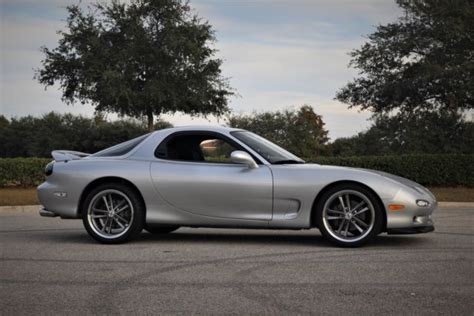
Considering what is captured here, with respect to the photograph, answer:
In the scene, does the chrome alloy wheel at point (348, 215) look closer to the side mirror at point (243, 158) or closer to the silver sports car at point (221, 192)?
the silver sports car at point (221, 192)


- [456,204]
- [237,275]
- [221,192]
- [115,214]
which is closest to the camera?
[237,275]

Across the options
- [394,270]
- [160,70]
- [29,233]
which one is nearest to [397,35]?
[160,70]

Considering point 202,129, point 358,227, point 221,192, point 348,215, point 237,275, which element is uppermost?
point 202,129

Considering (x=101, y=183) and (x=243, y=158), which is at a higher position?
(x=243, y=158)

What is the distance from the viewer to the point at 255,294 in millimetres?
5145

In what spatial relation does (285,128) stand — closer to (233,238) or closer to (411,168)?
(411,168)

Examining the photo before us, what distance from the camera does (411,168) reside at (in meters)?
23.1

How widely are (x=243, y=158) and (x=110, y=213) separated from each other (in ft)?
5.88

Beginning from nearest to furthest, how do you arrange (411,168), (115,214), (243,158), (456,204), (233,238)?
(243,158)
(115,214)
(233,238)
(456,204)
(411,168)

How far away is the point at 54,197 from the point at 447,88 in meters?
22.1

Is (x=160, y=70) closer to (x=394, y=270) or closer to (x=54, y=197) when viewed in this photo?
(x=54, y=197)

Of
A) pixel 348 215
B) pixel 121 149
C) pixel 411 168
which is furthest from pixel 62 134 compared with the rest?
pixel 348 215

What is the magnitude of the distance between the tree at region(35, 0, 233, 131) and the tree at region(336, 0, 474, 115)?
7.89 metres

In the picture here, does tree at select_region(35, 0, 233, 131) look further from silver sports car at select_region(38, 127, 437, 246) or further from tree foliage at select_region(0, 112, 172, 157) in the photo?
silver sports car at select_region(38, 127, 437, 246)
